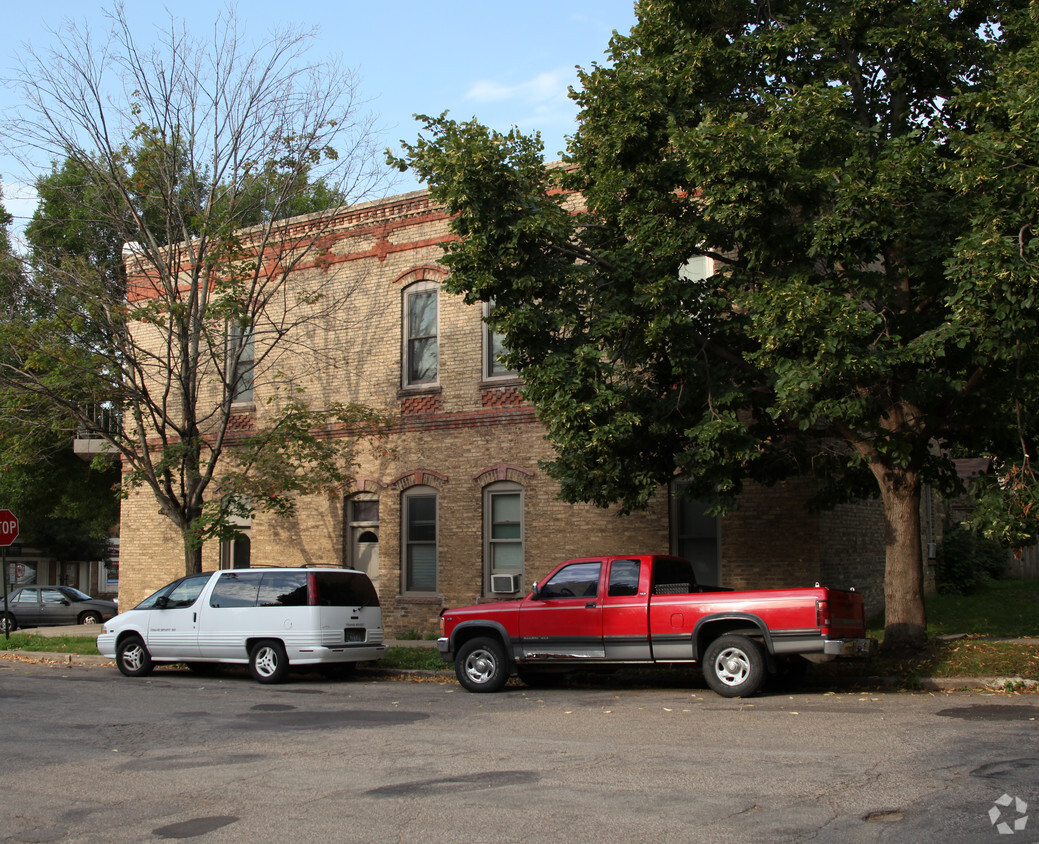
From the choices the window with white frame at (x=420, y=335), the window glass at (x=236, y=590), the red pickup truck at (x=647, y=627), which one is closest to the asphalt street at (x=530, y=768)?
the red pickup truck at (x=647, y=627)

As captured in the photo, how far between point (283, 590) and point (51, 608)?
61.5 ft

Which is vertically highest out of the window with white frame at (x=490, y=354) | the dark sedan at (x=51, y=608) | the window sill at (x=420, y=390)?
the window with white frame at (x=490, y=354)

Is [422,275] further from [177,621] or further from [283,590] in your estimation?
[177,621]

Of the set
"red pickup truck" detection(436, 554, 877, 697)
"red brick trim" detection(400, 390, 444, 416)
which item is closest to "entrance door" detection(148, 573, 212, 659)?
"red pickup truck" detection(436, 554, 877, 697)

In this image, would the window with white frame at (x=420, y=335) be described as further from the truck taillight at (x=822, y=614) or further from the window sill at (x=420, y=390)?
the truck taillight at (x=822, y=614)

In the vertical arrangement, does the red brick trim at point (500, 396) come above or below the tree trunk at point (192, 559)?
above

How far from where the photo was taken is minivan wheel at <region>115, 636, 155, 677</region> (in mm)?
16078

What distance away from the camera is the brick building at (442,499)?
17.3 meters

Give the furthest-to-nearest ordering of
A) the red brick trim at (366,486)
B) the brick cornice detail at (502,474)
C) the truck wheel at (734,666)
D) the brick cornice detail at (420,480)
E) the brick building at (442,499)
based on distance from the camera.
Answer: the red brick trim at (366,486)
the brick cornice detail at (420,480)
the brick cornice detail at (502,474)
the brick building at (442,499)
the truck wheel at (734,666)

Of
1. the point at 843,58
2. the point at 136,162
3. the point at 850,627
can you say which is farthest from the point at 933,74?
the point at 136,162

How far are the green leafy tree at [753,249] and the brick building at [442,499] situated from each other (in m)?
3.28

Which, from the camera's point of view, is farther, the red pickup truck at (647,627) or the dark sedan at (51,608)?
the dark sedan at (51,608)

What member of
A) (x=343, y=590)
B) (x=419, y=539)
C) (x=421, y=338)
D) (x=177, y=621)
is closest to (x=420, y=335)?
(x=421, y=338)

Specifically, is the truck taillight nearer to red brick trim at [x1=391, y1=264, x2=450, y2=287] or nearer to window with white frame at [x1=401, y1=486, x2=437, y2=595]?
window with white frame at [x1=401, y1=486, x2=437, y2=595]
